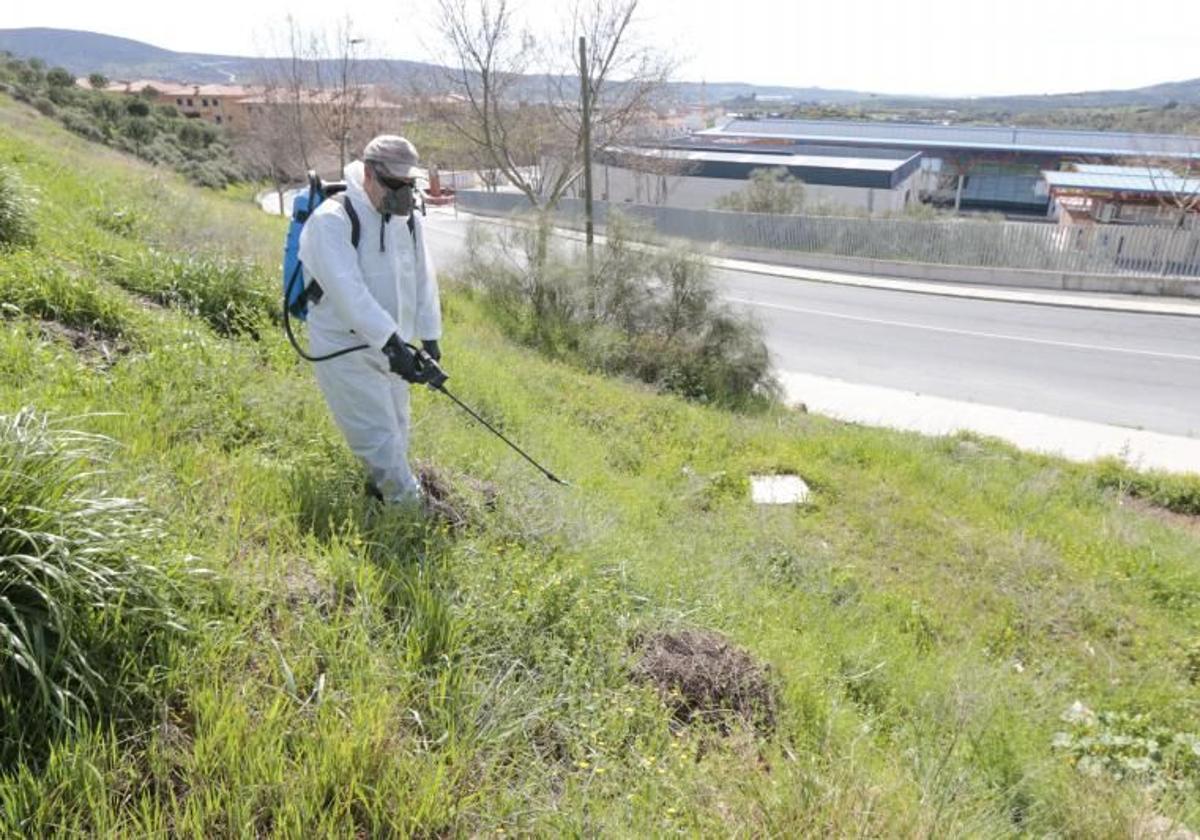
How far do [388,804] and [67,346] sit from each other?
12.5 ft

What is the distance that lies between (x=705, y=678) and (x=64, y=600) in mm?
2103

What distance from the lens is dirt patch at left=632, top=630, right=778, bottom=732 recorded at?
112 inches

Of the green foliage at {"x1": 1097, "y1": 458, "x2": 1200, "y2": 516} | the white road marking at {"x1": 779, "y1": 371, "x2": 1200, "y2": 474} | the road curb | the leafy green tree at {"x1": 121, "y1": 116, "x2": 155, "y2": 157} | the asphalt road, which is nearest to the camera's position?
the green foliage at {"x1": 1097, "y1": 458, "x2": 1200, "y2": 516}

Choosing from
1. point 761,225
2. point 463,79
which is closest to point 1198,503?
point 761,225

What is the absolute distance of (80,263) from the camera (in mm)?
6152

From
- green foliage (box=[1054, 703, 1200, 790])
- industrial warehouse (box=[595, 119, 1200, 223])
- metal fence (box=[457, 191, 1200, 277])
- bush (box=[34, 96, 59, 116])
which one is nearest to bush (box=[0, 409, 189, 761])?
green foliage (box=[1054, 703, 1200, 790])

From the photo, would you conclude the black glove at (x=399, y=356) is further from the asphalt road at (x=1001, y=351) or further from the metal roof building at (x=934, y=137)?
the metal roof building at (x=934, y=137)

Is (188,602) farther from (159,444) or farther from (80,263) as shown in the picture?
(80,263)

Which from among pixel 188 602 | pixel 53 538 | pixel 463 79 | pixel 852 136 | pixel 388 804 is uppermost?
pixel 852 136

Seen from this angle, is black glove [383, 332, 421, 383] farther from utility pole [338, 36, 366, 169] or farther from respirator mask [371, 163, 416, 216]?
utility pole [338, 36, 366, 169]

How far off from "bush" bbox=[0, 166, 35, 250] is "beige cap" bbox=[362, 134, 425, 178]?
3860mm

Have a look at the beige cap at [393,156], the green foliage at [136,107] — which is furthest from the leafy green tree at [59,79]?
the beige cap at [393,156]

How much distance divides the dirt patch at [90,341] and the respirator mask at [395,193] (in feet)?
7.08

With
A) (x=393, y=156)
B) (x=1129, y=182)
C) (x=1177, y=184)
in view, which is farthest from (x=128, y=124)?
(x=1129, y=182)
